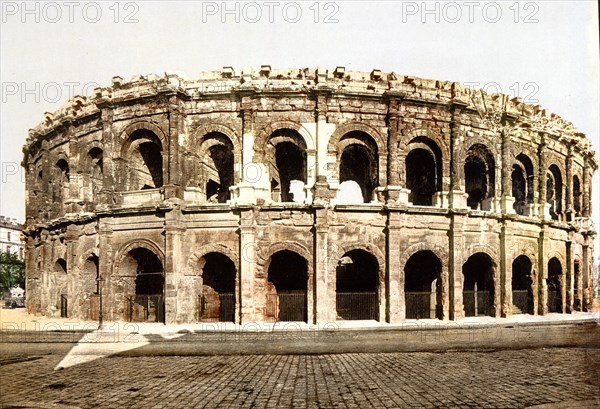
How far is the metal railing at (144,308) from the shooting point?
14594 millimetres

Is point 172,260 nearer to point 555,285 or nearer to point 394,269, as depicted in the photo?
point 394,269

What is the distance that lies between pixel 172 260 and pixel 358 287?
747 cm

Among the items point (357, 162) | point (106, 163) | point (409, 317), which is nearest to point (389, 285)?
point (409, 317)

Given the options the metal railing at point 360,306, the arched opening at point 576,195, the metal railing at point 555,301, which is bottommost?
the metal railing at point 555,301

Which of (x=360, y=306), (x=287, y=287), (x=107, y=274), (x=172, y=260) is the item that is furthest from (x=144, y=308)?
(x=360, y=306)

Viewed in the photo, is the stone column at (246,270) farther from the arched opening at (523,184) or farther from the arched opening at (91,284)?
the arched opening at (523,184)

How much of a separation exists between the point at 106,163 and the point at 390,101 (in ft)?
35.6

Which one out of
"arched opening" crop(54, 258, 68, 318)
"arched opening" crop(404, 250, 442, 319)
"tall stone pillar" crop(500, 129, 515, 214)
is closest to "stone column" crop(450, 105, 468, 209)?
"tall stone pillar" crop(500, 129, 515, 214)

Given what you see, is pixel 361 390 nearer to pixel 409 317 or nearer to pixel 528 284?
pixel 409 317

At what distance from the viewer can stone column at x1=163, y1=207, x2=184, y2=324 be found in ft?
45.0

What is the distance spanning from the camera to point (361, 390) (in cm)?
666

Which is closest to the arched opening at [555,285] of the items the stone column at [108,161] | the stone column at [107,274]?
the stone column at [107,274]

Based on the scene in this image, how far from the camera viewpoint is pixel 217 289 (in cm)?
1530

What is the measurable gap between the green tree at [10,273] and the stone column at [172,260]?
1849cm
